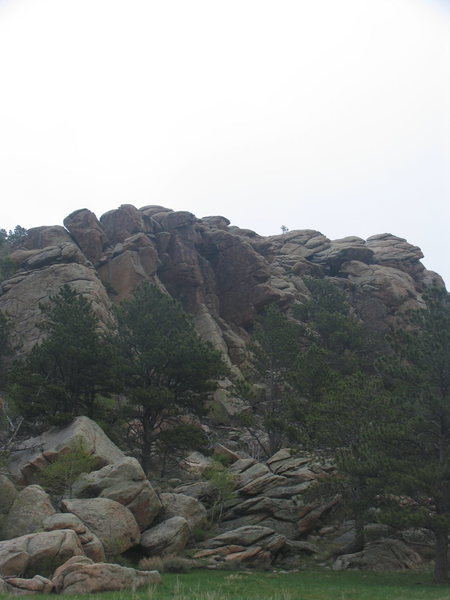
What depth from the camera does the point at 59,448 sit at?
26.0 meters

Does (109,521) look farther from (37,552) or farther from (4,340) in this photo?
(4,340)

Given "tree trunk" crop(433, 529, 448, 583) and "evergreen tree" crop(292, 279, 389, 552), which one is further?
"evergreen tree" crop(292, 279, 389, 552)

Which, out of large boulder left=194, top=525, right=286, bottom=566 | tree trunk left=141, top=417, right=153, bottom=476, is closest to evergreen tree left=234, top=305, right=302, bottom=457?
A: tree trunk left=141, top=417, right=153, bottom=476

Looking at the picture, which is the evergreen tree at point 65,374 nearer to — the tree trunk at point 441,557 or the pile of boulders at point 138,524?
the pile of boulders at point 138,524

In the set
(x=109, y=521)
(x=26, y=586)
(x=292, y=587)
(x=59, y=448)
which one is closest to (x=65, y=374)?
(x=59, y=448)

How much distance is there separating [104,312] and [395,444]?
109 feet

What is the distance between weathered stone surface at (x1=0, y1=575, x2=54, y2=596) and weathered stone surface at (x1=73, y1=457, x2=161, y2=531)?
7459mm

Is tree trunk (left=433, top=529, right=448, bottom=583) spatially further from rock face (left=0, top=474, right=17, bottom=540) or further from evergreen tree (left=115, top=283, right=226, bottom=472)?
rock face (left=0, top=474, right=17, bottom=540)

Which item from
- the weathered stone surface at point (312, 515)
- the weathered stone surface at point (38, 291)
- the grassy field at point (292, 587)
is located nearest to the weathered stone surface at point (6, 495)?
the grassy field at point (292, 587)

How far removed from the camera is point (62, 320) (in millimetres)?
33094

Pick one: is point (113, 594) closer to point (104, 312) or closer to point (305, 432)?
point (305, 432)

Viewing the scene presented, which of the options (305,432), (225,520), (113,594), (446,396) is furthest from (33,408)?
(446,396)

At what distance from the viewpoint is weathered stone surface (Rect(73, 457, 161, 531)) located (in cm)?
2172

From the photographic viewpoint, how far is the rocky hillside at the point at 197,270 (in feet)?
182
